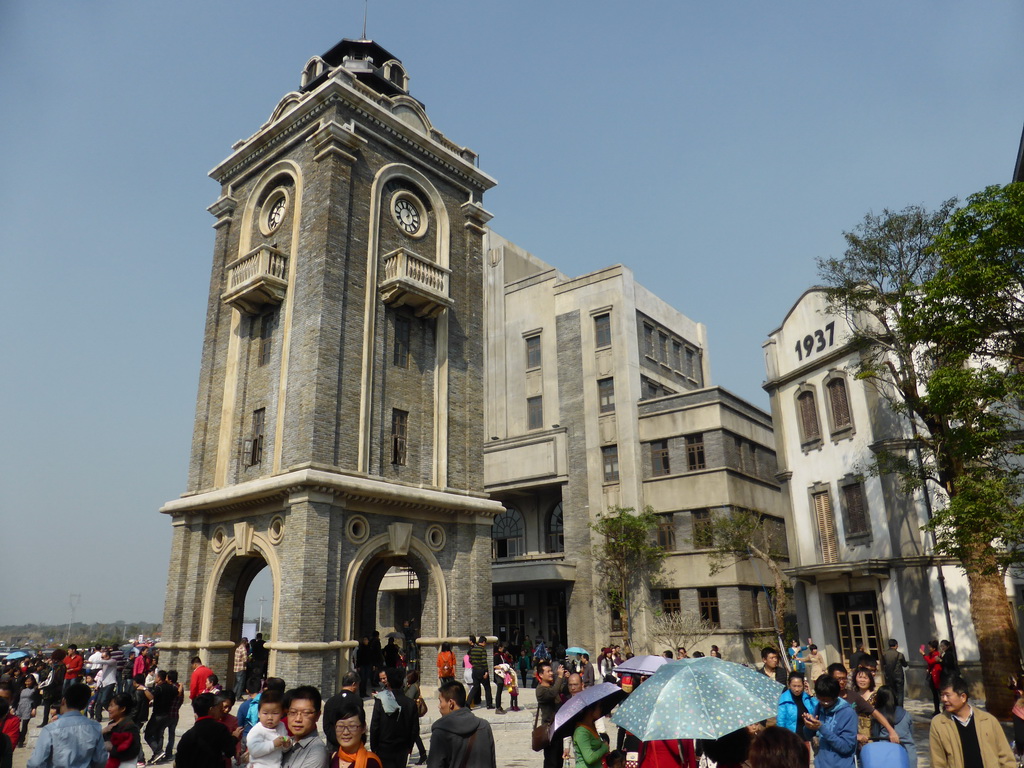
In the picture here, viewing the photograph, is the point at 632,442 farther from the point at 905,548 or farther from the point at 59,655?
the point at 59,655

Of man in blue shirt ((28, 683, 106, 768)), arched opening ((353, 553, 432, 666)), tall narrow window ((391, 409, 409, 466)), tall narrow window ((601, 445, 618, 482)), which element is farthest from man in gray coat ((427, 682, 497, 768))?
tall narrow window ((601, 445, 618, 482))

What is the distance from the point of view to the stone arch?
21734 mm

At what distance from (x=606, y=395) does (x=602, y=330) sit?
3.40m

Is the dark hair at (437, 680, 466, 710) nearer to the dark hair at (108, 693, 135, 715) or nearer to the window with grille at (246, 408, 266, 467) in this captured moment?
the dark hair at (108, 693, 135, 715)

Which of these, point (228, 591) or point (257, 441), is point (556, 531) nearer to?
point (228, 591)

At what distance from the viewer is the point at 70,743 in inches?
262

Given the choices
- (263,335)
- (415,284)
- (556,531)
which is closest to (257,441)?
(263,335)

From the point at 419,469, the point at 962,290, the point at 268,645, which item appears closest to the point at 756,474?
the point at 419,469

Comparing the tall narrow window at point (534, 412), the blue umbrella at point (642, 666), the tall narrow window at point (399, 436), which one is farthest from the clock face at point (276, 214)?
the blue umbrella at point (642, 666)

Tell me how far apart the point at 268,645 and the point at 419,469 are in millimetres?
6587

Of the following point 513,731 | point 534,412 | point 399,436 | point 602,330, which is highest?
point 602,330

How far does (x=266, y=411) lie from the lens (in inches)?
888

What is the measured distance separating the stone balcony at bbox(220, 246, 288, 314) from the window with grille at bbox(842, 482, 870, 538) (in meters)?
20.1

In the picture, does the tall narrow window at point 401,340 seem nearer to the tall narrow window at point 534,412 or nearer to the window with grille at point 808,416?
the window with grille at point 808,416
